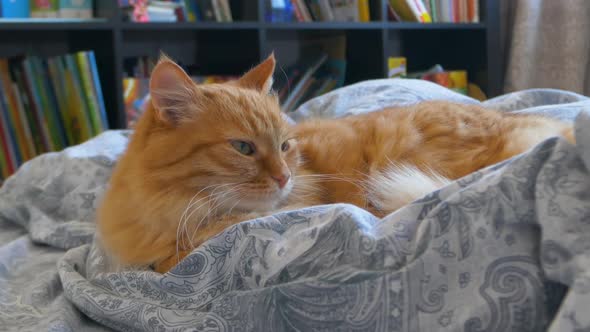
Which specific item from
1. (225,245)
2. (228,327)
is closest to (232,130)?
(225,245)

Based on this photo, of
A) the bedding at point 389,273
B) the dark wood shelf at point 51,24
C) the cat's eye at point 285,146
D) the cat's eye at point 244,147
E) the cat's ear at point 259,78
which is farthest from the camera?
the dark wood shelf at point 51,24

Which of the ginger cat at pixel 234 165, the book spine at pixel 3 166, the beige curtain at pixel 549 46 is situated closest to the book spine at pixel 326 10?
the beige curtain at pixel 549 46

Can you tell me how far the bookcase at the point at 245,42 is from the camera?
Result: 8.12ft

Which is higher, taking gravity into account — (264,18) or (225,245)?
(264,18)

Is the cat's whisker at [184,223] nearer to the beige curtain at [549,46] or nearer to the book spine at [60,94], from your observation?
the book spine at [60,94]

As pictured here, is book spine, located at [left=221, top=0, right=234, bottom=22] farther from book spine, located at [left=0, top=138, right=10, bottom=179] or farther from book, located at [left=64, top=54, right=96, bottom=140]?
book spine, located at [left=0, top=138, right=10, bottom=179]

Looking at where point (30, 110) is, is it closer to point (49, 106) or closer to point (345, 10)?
point (49, 106)

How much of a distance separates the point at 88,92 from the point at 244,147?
1.58 meters

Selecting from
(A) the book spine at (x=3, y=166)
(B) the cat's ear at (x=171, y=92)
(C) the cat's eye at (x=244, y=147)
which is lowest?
(A) the book spine at (x=3, y=166)

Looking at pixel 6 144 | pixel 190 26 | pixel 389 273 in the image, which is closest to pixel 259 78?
pixel 389 273

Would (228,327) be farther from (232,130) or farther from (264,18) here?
(264,18)

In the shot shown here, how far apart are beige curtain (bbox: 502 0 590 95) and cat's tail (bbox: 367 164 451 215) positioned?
2042mm

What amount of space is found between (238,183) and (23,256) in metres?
0.68

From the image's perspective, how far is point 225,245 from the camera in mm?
968
